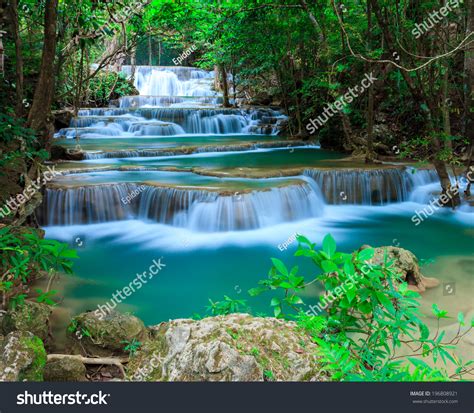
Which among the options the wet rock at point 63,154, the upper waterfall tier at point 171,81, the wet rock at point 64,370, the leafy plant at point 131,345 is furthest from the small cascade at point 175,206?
the upper waterfall tier at point 171,81

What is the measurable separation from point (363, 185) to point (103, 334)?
740cm

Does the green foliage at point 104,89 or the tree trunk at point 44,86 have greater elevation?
the green foliage at point 104,89

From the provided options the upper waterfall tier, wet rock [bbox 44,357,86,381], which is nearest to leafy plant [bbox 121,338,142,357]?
wet rock [bbox 44,357,86,381]

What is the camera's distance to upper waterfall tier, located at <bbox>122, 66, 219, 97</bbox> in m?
28.2

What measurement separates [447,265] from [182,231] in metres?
4.30

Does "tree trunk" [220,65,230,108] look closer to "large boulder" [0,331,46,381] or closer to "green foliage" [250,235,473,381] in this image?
"large boulder" [0,331,46,381]

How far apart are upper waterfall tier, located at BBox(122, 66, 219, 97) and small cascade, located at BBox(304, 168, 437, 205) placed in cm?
1873

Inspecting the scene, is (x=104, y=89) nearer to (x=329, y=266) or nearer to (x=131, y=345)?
(x=131, y=345)

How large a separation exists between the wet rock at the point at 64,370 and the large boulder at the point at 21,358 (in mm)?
228

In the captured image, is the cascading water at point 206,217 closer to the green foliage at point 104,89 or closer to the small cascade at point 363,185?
the small cascade at point 363,185

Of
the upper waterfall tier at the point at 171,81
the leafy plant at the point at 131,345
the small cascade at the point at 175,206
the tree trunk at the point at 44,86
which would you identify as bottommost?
the leafy plant at the point at 131,345

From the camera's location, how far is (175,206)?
807 cm

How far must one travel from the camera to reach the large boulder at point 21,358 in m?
2.50

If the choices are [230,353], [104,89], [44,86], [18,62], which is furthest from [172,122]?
[230,353]
